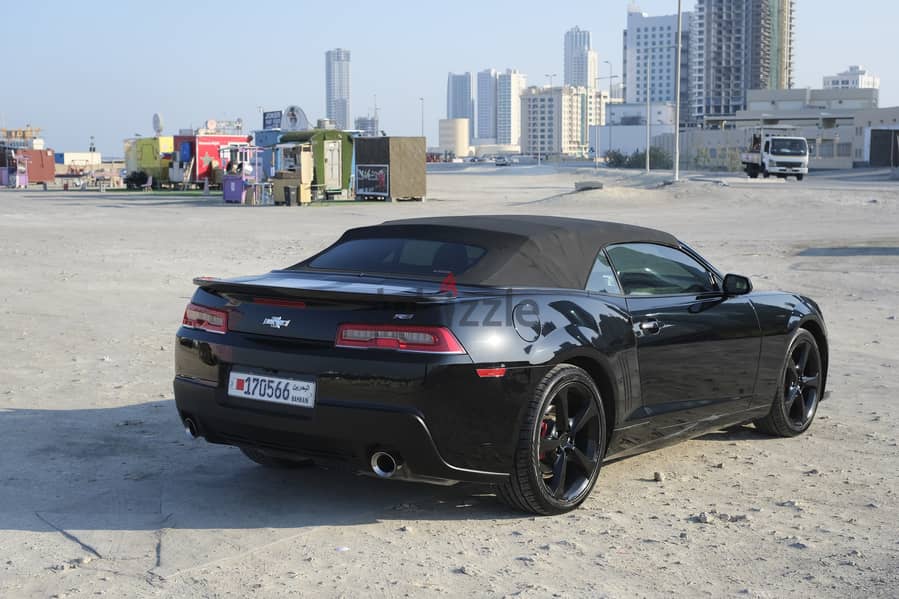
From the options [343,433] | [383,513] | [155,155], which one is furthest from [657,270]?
[155,155]

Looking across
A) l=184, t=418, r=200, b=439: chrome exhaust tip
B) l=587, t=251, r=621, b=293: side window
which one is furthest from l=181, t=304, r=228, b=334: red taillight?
l=587, t=251, r=621, b=293: side window

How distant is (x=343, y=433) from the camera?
5.12 meters

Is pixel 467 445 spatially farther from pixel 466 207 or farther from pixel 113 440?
pixel 466 207

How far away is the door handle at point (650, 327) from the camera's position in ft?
19.6

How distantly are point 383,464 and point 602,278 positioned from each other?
1.58 metres

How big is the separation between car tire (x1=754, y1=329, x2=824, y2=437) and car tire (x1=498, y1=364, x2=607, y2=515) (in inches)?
74.2

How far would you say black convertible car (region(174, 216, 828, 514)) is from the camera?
5062 millimetres

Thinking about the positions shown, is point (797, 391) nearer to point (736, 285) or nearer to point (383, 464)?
point (736, 285)

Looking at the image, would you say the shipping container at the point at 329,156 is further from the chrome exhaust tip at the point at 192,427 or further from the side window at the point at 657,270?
the chrome exhaust tip at the point at 192,427

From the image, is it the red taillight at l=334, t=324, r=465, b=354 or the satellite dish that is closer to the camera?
the red taillight at l=334, t=324, r=465, b=354

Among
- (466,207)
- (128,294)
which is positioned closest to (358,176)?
(466,207)

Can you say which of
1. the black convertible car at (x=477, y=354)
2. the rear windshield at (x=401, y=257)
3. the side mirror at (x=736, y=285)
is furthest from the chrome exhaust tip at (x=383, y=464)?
the side mirror at (x=736, y=285)

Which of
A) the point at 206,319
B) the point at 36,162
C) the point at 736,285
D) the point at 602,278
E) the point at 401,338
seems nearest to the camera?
the point at 401,338

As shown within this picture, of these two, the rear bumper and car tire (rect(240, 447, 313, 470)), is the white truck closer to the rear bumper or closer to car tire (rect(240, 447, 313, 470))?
car tire (rect(240, 447, 313, 470))
